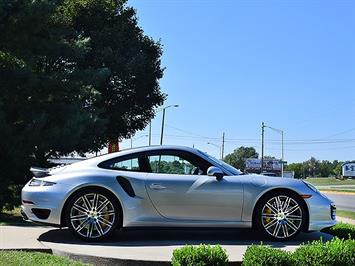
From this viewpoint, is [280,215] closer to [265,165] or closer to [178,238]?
[178,238]

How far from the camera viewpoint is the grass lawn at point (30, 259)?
17.4 feet

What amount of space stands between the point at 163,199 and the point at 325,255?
7.96 ft

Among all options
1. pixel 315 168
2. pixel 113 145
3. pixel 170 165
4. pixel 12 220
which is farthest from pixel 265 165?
pixel 170 165

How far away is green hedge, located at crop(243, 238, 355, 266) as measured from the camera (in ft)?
16.1

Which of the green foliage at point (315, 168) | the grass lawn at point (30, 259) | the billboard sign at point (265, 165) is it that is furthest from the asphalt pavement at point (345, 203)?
the green foliage at point (315, 168)

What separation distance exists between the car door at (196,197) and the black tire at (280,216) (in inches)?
12.4

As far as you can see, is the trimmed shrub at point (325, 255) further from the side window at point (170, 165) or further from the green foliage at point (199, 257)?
the side window at point (170, 165)

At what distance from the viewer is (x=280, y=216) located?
22.7ft

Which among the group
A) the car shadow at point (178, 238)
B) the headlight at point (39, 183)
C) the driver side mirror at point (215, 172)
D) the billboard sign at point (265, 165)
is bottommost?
the car shadow at point (178, 238)

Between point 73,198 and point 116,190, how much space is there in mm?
566

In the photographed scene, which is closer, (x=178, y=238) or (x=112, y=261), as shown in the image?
(x=112, y=261)

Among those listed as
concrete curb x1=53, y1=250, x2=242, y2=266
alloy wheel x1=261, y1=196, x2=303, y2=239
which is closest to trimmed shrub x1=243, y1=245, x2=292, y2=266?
concrete curb x1=53, y1=250, x2=242, y2=266

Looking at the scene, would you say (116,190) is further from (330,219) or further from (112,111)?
(112,111)

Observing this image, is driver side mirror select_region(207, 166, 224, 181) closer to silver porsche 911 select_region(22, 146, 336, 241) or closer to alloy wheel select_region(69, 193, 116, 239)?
silver porsche 911 select_region(22, 146, 336, 241)
